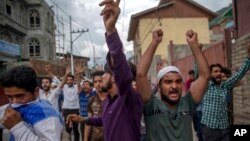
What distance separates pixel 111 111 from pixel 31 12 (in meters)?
41.7

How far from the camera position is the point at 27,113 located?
6.89 ft

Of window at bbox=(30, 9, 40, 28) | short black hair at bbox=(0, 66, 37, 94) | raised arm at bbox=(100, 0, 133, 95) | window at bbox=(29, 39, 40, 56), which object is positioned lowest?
short black hair at bbox=(0, 66, 37, 94)

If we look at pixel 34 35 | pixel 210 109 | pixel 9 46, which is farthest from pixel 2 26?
pixel 210 109

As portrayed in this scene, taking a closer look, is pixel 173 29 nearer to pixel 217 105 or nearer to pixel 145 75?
pixel 217 105

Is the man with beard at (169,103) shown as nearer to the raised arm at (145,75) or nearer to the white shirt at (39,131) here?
the raised arm at (145,75)

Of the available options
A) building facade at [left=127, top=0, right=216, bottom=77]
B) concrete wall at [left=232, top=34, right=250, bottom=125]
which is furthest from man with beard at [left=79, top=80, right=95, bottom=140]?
building facade at [left=127, top=0, right=216, bottom=77]

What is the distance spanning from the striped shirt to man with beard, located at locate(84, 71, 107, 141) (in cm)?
148

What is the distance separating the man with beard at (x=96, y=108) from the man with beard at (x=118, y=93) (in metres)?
2.01

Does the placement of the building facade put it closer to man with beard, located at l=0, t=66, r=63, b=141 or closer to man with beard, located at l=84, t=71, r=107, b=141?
man with beard, located at l=84, t=71, r=107, b=141

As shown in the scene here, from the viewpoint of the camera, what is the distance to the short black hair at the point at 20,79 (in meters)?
2.15

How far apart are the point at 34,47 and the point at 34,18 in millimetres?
3369

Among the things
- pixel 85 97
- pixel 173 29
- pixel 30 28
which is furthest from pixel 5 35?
pixel 85 97

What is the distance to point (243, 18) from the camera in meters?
9.00

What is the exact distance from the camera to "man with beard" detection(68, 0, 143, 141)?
246cm
